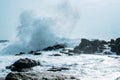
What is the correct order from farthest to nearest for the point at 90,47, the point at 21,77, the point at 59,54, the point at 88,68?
the point at 90,47 → the point at 59,54 → the point at 88,68 → the point at 21,77

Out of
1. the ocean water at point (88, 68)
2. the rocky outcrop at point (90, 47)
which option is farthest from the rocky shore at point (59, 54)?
the ocean water at point (88, 68)

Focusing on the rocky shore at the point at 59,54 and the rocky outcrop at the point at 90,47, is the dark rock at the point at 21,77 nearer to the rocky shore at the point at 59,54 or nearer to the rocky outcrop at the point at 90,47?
the rocky shore at the point at 59,54

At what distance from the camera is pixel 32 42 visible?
219ft

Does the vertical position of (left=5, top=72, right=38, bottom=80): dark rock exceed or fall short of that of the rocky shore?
it falls short

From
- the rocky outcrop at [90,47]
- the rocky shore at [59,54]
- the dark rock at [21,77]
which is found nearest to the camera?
the dark rock at [21,77]

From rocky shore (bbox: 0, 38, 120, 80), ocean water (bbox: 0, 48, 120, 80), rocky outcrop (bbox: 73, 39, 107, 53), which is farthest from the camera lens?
rocky outcrop (bbox: 73, 39, 107, 53)

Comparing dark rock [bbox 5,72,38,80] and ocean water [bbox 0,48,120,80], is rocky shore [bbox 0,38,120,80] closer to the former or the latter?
dark rock [bbox 5,72,38,80]

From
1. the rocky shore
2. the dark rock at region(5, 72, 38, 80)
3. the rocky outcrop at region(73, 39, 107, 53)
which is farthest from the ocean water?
the rocky outcrop at region(73, 39, 107, 53)

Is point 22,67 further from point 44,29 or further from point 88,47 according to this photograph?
point 44,29

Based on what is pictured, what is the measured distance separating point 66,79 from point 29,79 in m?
1.87

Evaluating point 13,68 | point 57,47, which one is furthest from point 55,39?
→ point 13,68

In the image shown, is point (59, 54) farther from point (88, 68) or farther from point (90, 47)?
point (88, 68)

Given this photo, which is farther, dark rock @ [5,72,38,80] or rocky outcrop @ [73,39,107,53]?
rocky outcrop @ [73,39,107,53]

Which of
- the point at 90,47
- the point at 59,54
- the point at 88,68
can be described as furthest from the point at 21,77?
the point at 90,47
